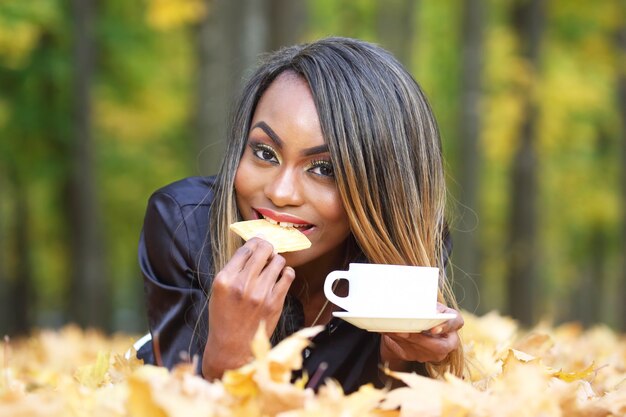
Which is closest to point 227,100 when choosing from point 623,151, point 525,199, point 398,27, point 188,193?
point 188,193

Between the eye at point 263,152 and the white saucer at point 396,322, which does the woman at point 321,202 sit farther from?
Result: the white saucer at point 396,322

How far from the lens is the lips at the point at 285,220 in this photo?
8.23 ft

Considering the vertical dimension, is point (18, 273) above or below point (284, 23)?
below

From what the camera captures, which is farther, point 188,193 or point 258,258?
point 188,193

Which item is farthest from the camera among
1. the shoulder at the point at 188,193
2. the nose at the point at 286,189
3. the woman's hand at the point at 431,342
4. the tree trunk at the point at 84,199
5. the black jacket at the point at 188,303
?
the tree trunk at the point at 84,199

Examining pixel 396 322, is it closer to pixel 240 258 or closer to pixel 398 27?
pixel 240 258

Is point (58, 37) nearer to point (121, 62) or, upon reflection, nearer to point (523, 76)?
point (121, 62)

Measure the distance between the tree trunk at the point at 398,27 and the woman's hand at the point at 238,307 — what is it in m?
10.7

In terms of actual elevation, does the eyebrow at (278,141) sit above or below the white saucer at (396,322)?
above

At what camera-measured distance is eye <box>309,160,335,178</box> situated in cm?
253

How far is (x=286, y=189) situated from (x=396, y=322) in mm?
543

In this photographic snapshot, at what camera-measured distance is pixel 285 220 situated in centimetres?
251

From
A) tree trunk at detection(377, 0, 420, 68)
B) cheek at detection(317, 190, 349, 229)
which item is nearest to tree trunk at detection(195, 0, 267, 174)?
tree trunk at detection(377, 0, 420, 68)

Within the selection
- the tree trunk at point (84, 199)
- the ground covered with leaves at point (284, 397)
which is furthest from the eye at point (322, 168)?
the tree trunk at point (84, 199)
